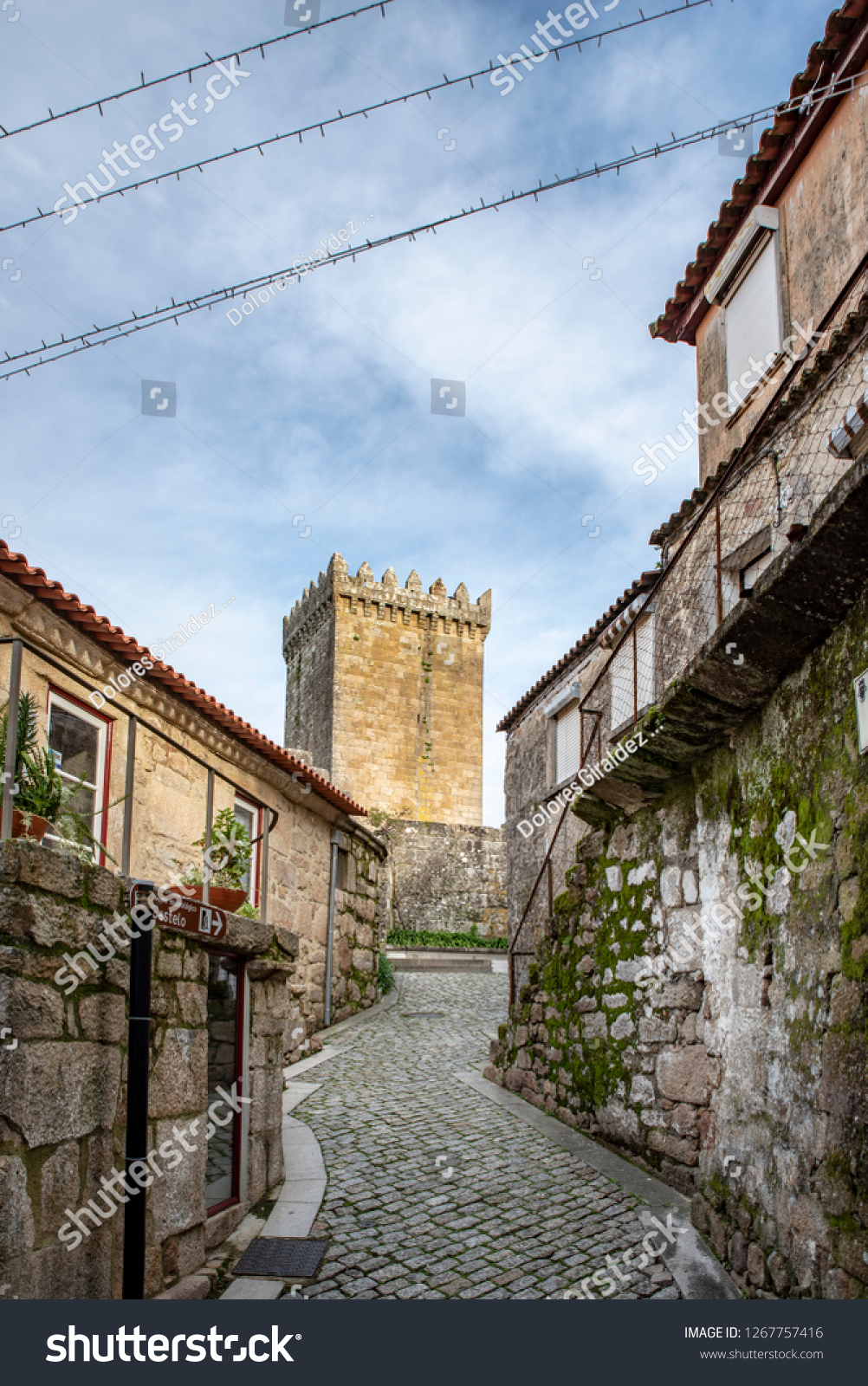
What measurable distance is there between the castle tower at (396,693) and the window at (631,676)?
65.7 ft

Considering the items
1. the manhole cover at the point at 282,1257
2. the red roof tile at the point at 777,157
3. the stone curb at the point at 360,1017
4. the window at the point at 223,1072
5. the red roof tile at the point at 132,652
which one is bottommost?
the stone curb at the point at 360,1017

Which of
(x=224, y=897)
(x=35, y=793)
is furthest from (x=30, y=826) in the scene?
(x=224, y=897)

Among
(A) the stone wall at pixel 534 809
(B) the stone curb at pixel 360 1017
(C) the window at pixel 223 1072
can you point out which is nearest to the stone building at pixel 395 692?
(A) the stone wall at pixel 534 809

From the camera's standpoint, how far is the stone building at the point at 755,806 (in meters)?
3.63

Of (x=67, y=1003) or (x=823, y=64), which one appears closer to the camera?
(x=67, y=1003)

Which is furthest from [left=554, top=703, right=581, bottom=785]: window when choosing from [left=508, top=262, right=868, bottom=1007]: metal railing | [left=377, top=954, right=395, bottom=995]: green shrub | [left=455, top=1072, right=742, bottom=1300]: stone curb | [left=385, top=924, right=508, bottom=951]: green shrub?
[left=385, top=924, right=508, bottom=951]: green shrub

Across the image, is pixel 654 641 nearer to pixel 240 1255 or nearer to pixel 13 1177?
pixel 240 1255

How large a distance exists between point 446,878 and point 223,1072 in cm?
1873

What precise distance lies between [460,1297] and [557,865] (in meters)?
9.43

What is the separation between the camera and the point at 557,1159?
641 centimetres

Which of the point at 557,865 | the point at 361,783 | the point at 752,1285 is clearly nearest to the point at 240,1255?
the point at 752,1285

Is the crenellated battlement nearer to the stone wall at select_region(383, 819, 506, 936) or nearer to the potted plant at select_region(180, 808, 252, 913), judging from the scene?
the stone wall at select_region(383, 819, 506, 936)

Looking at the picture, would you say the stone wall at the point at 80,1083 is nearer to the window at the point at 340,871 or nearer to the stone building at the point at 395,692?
the window at the point at 340,871

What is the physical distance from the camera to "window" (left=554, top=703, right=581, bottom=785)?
13.6 m
